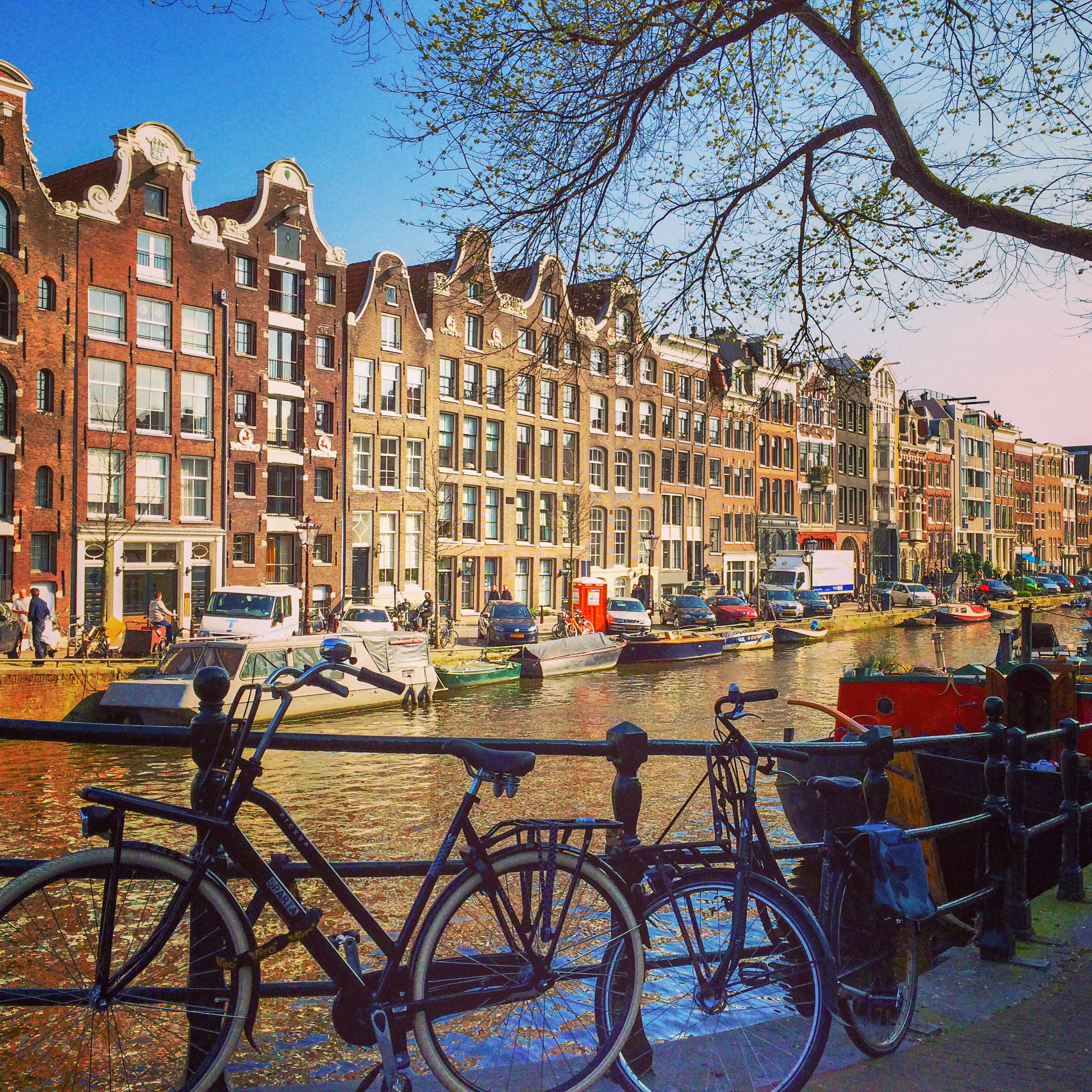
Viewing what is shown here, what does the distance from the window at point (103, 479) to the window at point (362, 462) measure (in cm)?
920

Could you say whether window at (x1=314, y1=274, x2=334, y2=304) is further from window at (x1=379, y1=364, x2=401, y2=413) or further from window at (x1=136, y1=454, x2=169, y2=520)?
window at (x1=136, y1=454, x2=169, y2=520)

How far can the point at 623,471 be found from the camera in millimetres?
55125

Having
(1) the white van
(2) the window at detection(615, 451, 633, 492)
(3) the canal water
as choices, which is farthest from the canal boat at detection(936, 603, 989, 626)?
(1) the white van

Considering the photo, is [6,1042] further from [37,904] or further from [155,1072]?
[37,904]

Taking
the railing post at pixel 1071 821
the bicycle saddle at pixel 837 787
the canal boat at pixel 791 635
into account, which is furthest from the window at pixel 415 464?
the bicycle saddle at pixel 837 787

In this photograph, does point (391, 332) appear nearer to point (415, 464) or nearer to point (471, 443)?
point (415, 464)


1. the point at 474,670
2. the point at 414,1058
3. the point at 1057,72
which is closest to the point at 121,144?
the point at 474,670

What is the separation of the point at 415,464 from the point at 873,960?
40058mm

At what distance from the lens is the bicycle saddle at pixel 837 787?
12.9 feet

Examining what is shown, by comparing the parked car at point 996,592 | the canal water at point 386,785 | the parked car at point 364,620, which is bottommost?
the canal water at point 386,785

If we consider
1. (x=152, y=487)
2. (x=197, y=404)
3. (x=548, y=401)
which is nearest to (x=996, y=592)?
(x=548, y=401)

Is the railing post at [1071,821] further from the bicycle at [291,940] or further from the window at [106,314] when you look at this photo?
the window at [106,314]

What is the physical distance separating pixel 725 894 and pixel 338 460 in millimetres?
37494

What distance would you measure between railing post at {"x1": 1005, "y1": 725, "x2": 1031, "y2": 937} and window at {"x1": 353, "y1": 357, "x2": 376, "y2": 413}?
37.1m
